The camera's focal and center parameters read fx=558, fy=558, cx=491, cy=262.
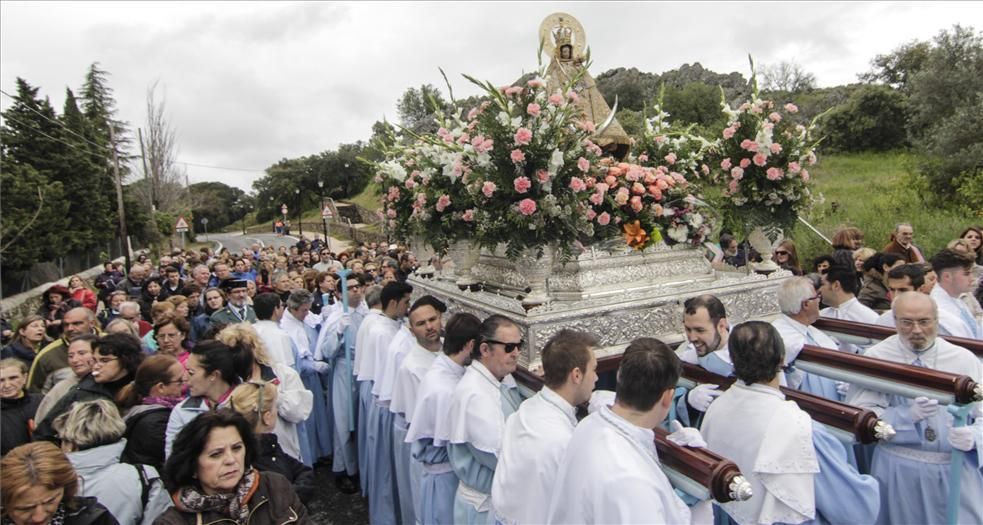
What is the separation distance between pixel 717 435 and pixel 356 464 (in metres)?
4.57

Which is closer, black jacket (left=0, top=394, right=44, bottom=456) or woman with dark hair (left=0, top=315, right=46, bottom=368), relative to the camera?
black jacket (left=0, top=394, right=44, bottom=456)

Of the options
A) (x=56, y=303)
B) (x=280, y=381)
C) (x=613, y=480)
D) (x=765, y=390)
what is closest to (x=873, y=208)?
(x=765, y=390)

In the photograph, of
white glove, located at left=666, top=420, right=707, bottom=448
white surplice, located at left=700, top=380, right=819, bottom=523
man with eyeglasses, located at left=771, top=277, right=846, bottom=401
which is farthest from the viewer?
man with eyeglasses, located at left=771, top=277, right=846, bottom=401

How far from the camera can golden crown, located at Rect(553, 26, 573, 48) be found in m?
7.37

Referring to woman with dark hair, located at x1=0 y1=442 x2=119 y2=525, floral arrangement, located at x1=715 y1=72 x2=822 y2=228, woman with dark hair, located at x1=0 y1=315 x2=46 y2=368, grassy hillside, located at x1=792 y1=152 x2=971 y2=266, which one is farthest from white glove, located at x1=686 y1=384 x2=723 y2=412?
woman with dark hair, located at x1=0 y1=315 x2=46 y2=368

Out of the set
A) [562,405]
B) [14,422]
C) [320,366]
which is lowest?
[320,366]

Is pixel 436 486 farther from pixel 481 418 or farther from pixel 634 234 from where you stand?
pixel 634 234

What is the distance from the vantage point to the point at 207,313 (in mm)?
7496

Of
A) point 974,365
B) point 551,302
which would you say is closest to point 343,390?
point 551,302

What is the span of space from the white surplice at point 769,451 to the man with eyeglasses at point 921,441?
3.49 feet

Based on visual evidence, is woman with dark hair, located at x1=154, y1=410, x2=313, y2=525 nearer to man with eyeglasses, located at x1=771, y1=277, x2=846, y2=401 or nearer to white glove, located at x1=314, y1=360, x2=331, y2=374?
man with eyeglasses, located at x1=771, y1=277, x2=846, y2=401

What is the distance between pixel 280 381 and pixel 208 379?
763 millimetres

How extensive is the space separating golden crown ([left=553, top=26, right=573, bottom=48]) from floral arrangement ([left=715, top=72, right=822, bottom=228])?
2368mm

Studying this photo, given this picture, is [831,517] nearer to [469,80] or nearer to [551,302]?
[551,302]
